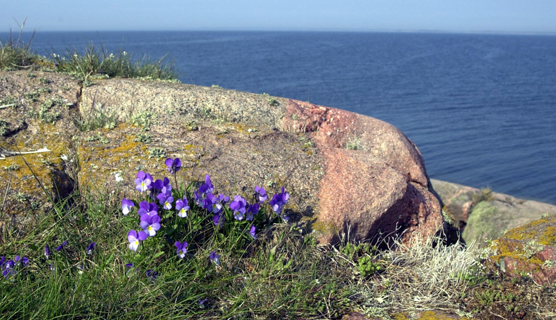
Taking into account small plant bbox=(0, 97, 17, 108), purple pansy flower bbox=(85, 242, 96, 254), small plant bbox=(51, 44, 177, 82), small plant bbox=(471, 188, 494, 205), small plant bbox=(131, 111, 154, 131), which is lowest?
small plant bbox=(471, 188, 494, 205)

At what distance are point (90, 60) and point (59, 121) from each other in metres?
1.44

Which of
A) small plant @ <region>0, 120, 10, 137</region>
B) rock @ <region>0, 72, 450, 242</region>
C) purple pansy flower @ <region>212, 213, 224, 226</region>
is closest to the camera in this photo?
purple pansy flower @ <region>212, 213, 224, 226</region>

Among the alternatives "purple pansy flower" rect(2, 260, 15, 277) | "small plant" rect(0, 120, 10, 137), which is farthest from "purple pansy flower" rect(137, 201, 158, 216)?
"small plant" rect(0, 120, 10, 137)

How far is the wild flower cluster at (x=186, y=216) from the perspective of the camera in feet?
9.25

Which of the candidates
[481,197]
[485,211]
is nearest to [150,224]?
[485,211]

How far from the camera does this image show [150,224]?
9.02ft

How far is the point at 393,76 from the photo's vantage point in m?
34.8

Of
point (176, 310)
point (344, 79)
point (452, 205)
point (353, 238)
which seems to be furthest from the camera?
point (344, 79)

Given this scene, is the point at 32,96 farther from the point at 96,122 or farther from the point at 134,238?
the point at 134,238

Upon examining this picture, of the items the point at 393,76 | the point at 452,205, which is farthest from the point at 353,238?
the point at 393,76

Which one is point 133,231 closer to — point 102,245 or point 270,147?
point 102,245

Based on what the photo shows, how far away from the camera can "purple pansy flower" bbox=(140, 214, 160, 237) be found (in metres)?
2.71

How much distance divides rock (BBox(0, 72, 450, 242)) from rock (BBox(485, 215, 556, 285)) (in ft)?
2.21

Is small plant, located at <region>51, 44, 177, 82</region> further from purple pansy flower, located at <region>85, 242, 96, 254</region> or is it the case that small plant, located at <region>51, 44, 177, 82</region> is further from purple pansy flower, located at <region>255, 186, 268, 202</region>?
purple pansy flower, located at <region>255, 186, 268, 202</region>
